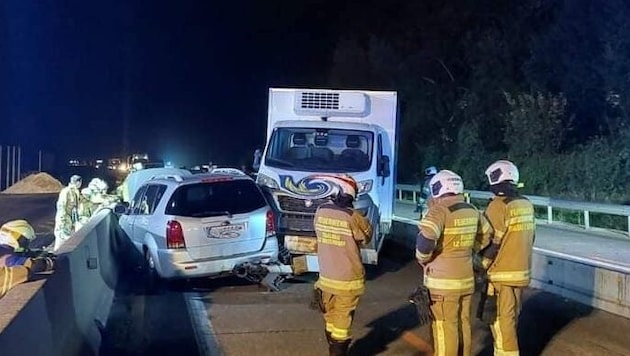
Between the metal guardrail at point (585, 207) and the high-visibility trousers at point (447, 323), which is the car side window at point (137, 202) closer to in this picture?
the metal guardrail at point (585, 207)

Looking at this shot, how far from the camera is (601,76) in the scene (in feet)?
92.3

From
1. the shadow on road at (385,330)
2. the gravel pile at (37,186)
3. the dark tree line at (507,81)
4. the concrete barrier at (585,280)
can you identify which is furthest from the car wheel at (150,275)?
the gravel pile at (37,186)

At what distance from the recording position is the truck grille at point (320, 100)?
52.0 feet

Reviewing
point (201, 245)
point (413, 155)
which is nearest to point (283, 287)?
point (201, 245)

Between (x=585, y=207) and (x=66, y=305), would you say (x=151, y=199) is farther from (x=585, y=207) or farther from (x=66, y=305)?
(x=585, y=207)

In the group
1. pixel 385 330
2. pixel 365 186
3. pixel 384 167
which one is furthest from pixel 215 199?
pixel 385 330

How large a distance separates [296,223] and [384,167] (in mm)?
2052

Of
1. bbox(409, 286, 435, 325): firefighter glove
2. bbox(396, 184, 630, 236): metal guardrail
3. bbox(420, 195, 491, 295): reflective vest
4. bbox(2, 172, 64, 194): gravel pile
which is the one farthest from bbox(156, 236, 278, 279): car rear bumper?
bbox(2, 172, 64, 194): gravel pile

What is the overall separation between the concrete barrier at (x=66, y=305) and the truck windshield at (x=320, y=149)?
3654 mm

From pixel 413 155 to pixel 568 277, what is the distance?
29972 mm

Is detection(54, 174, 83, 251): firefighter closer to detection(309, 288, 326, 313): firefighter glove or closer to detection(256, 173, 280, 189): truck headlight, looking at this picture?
detection(256, 173, 280, 189): truck headlight

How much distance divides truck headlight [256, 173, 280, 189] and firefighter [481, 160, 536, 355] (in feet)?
22.4

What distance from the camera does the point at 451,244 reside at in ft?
22.9

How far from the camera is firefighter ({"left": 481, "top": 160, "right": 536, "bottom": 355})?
7512 mm
